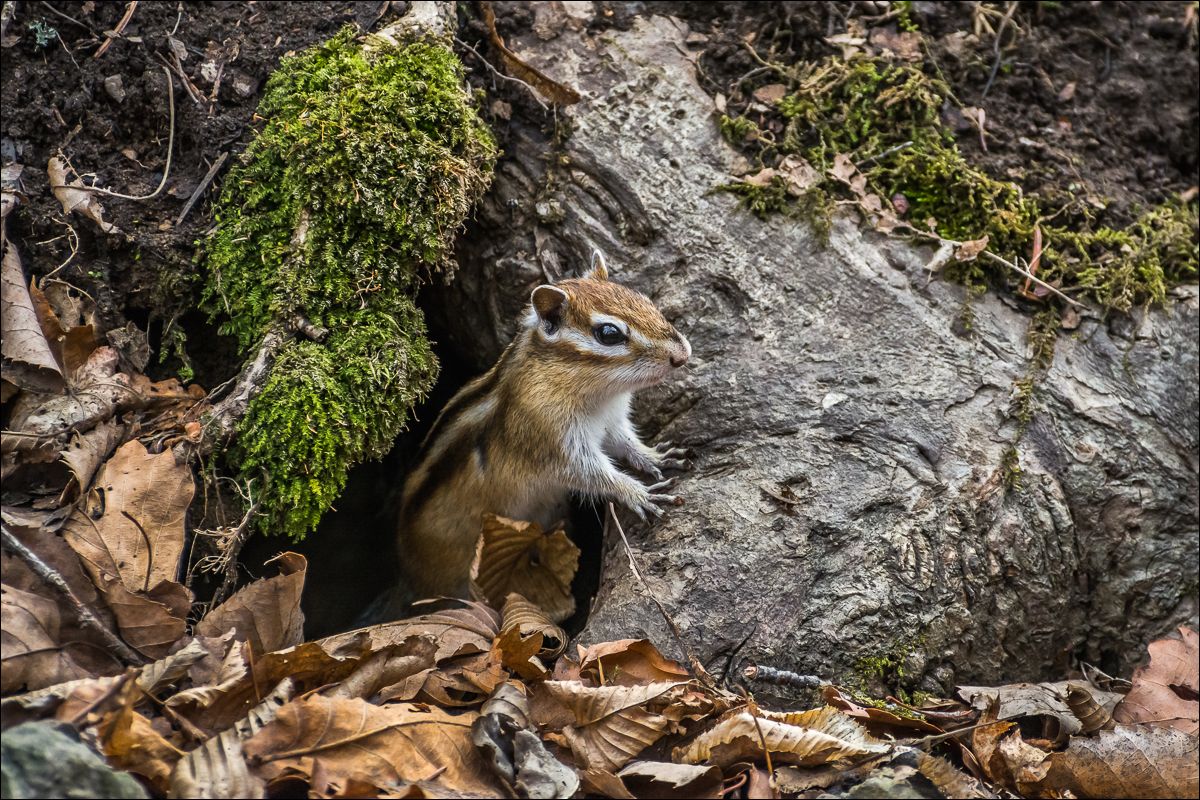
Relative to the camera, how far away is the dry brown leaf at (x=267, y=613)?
3932mm

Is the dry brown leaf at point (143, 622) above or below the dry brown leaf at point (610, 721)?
above

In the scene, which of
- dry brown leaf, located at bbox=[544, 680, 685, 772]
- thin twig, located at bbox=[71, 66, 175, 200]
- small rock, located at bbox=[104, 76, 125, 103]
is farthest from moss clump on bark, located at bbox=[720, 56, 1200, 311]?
small rock, located at bbox=[104, 76, 125, 103]

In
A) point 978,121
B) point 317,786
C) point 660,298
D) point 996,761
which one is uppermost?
point 978,121

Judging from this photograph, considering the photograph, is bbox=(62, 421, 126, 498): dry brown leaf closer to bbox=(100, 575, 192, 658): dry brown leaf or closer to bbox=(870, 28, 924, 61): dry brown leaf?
bbox=(100, 575, 192, 658): dry brown leaf

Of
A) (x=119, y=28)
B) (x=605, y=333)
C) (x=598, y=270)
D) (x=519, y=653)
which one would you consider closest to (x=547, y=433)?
(x=605, y=333)

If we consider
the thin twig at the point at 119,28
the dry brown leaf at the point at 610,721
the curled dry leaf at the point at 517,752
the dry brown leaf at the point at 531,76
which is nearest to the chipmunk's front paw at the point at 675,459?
the dry brown leaf at the point at 610,721

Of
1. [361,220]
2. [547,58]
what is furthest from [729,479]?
[547,58]

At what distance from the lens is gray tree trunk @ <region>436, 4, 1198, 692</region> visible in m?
4.62

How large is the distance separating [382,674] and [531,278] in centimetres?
278

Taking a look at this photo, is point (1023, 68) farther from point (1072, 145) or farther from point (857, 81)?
point (857, 81)

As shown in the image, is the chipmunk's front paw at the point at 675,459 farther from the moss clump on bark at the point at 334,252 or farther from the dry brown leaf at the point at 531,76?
the dry brown leaf at the point at 531,76

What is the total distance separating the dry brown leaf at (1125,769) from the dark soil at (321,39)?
2969mm

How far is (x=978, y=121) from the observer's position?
600 centimetres

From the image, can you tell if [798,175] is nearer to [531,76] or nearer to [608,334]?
[608,334]
